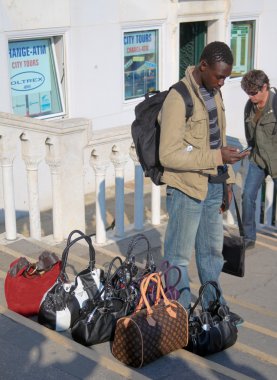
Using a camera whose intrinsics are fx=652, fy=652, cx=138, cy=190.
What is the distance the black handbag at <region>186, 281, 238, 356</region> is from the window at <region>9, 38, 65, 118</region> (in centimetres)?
504

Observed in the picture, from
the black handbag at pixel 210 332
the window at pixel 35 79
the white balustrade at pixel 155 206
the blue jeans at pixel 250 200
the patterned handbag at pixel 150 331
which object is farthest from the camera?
the window at pixel 35 79

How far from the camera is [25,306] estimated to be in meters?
3.96

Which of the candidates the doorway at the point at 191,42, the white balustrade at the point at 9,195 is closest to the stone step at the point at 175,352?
the white balustrade at the point at 9,195

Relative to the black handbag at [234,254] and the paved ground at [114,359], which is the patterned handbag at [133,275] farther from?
the black handbag at [234,254]

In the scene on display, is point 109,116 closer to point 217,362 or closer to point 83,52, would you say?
point 83,52

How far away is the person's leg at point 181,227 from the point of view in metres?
3.88

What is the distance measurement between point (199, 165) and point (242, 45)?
29.2 feet

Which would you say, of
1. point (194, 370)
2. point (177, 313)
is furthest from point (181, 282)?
point (194, 370)

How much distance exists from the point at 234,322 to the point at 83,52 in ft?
18.1

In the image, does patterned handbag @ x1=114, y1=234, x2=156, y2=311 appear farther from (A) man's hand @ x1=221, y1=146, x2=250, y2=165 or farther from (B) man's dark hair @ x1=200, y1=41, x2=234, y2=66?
(B) man's dark hair @ x1=200, y1=41, x2=234, y2=66

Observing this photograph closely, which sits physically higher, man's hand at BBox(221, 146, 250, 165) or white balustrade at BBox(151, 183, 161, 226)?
man's hand at BBox(221, 146, 250, 165)

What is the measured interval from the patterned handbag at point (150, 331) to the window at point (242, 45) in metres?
8.73

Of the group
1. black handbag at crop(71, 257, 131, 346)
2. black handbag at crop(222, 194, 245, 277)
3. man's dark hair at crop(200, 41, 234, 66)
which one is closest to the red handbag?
black handbag at crop(71, 257, 131, 346)

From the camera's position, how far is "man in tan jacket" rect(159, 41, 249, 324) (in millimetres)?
3637
